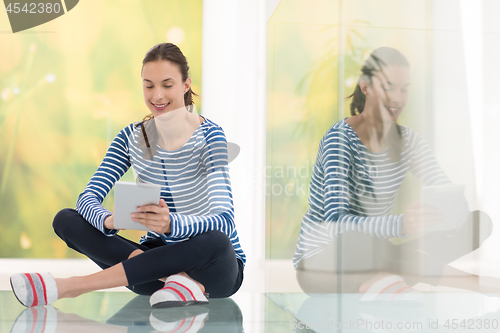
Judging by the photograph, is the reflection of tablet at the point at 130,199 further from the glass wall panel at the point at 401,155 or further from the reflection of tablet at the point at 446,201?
the reflection of tablet at the point at 446,201

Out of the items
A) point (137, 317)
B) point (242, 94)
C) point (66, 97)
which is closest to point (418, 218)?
point (137, 317)

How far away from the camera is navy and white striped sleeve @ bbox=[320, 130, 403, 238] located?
33.8 inches

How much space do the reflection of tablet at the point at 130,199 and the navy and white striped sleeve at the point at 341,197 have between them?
43cm

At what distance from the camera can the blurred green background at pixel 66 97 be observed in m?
2.37

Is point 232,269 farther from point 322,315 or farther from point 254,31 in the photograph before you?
point 254,31

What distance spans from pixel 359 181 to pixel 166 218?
0.54 metres

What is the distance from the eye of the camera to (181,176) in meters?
1.50

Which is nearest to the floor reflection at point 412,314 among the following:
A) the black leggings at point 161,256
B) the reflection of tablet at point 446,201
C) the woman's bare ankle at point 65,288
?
the reflection of tablet at point 446,201

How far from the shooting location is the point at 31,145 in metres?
2.38

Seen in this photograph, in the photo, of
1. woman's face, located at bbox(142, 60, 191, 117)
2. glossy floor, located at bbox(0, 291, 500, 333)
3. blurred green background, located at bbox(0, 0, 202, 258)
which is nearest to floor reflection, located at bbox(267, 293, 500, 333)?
glossy floor, located at bbox(0, 291, 500, 333)

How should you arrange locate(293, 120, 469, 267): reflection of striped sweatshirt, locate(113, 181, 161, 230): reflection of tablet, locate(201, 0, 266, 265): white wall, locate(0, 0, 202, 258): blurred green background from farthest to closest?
locate(0, 0, 202, 258): blurred green background < locate(201, 0, 266, 265): white wall < locate(113, 181, 161, 230): reflection of tablet < locate(293, 120, 469, 267): reflection of striped sweatshirt

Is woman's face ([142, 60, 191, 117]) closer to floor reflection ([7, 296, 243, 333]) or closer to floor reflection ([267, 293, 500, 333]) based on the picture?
floor reflection ([7, 296, 243, 333])

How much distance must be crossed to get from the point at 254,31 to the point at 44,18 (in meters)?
1.09

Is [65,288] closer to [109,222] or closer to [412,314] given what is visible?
[109,222]
